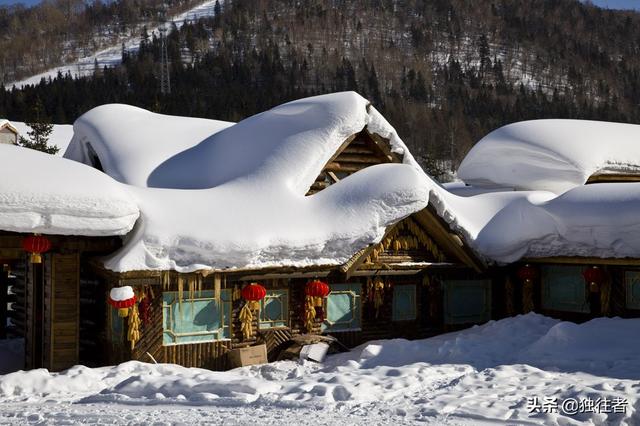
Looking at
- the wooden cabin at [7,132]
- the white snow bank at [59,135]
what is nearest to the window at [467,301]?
the white snow bank at [59,135]

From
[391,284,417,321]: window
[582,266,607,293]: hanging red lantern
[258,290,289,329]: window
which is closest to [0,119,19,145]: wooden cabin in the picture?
[258,290,289,329]: window

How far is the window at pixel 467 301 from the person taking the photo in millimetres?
17141

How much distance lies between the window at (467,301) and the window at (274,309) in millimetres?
4115

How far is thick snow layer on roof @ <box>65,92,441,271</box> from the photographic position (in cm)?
1327

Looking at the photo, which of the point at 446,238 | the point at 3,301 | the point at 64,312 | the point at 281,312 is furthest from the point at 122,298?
the point at 3,301

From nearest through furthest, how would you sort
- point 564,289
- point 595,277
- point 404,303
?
1. point 595,277
2. point 404,303
3. point 564,289

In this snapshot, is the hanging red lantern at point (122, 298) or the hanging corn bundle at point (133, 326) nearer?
the hanging red lantern at point (122, 298)

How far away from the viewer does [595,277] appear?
1568 cm

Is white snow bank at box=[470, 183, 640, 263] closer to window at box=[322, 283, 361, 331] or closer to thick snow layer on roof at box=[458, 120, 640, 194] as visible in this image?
thick snow layer on roof at box=[458, 120, 640, 194]

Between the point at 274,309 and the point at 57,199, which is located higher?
the point at 57,199

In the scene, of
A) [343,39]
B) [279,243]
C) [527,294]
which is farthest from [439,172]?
[343,39]

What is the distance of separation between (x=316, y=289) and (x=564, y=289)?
599 centimetres

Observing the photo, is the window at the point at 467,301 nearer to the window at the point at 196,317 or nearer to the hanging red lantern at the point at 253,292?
the hanging red lantern at the point at 253,292

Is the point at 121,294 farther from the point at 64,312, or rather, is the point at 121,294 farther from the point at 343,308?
the point at 343,308
